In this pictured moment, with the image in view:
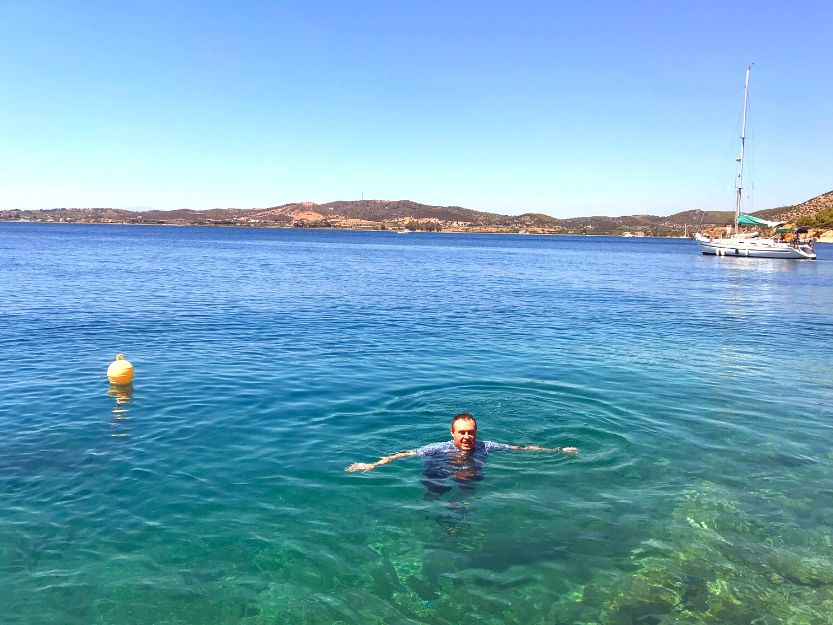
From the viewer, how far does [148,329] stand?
24.9m

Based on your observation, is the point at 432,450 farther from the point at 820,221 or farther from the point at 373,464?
the point at 820,221

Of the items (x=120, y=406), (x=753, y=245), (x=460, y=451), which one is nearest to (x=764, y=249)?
(x=753, y=245)

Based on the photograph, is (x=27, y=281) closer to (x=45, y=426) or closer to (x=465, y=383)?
(x=45, y=426)

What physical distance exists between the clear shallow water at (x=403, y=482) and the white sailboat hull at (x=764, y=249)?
75.1 metres

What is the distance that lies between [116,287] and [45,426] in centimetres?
3068

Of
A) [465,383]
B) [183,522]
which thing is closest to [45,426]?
[183,522]

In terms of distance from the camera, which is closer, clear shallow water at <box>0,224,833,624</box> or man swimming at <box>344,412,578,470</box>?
clear shallow water at <box>0,224,833,624</box>

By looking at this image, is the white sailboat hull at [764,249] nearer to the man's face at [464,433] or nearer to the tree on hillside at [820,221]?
the man's face at [464,433]

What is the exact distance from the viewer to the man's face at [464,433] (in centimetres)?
1007

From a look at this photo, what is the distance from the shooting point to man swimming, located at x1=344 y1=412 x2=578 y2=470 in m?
10.2

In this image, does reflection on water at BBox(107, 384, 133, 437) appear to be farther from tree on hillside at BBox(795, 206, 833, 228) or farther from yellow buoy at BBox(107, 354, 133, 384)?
tree on hillside at BBox(795, 206, 833, 228)

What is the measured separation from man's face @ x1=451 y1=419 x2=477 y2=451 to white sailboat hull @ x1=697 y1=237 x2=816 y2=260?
312ft

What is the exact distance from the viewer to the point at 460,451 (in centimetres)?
1048

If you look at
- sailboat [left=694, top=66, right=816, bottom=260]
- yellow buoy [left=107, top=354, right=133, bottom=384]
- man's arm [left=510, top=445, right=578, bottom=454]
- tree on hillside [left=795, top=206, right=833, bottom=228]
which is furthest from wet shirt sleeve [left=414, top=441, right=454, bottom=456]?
tree on hillside [left=795, top=206, right=833, bottom=228]
